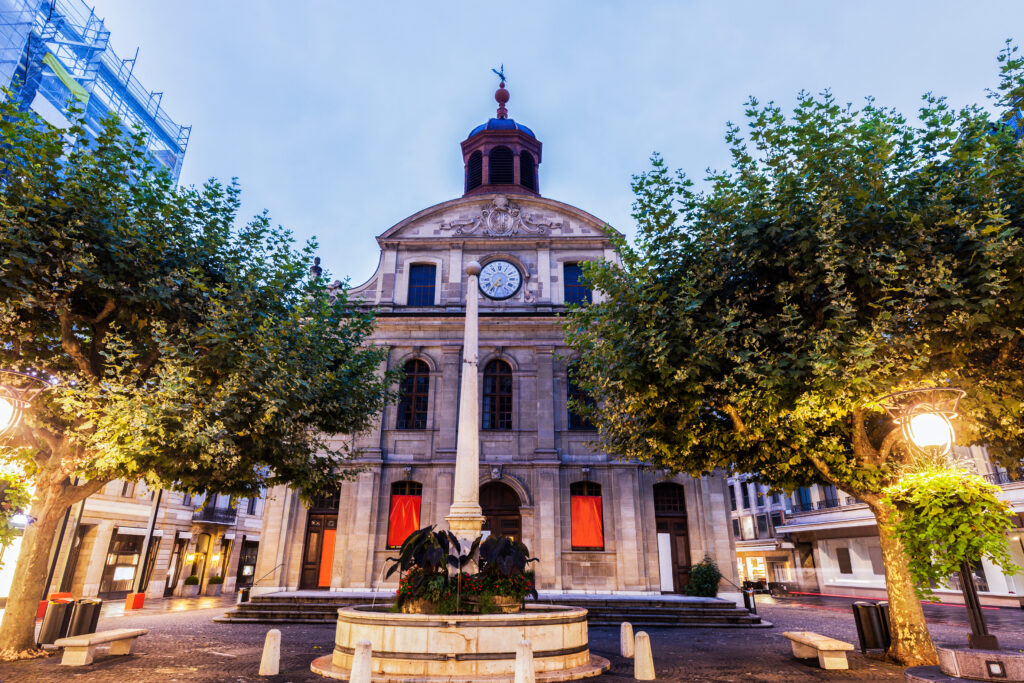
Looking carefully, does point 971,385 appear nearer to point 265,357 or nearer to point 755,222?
point 755,222

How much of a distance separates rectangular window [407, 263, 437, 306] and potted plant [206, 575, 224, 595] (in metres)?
21.1

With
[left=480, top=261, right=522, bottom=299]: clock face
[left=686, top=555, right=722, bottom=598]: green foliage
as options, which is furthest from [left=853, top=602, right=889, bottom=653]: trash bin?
[left=480, top=261, right=522, bottom=299]: clock face

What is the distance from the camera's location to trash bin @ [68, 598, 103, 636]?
11.2 meters

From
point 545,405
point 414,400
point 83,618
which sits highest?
point 414,400

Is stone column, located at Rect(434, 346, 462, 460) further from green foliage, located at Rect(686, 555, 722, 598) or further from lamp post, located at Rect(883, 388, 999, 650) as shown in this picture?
lamp post, located at Rect(883, 388, 999, 650)

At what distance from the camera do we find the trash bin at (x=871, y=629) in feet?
35.3

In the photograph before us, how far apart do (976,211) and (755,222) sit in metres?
3.10

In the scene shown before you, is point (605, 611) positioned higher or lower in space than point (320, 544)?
lower

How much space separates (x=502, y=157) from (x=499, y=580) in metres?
22.3

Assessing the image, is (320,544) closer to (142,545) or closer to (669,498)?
(142,545)

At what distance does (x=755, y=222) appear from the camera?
32.8ft

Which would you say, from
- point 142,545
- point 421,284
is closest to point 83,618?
point 421,284

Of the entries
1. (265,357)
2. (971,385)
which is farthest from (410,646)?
(971,385)

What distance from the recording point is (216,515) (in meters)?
31.3
